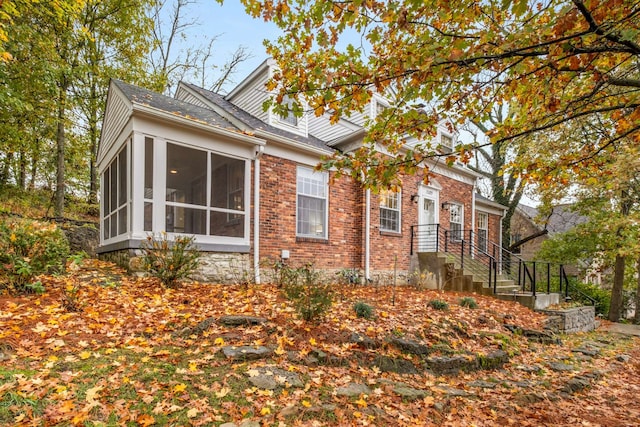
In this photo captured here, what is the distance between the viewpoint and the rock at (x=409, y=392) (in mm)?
3573

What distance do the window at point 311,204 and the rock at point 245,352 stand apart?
5616 millimetres

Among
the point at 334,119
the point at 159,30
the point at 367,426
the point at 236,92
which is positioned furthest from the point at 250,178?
the point at 159,30

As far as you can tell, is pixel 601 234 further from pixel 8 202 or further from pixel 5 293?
pixel 8 202

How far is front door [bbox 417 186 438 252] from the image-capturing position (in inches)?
472

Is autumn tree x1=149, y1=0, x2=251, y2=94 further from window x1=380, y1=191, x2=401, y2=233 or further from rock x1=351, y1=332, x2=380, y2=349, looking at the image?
rock x1=351, y1=332, x2=380, y2=349

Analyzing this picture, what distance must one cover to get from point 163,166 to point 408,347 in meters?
5.91

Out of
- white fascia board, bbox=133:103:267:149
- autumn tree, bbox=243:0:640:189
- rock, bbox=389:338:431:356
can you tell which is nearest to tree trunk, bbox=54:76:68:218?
white fascia board, bbox=133:103:267:149

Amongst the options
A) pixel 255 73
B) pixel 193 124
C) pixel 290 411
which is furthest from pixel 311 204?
pixel 290 411

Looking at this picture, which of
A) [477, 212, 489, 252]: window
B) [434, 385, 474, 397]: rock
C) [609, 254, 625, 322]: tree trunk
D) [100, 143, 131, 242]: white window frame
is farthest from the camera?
[477, 212, 489, 252]: window

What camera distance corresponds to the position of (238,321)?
468 centimetres

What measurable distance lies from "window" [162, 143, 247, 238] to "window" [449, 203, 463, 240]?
27.8ft

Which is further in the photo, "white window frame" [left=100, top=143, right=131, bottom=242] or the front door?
the front door

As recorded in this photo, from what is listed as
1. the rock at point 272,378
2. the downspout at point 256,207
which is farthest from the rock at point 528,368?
the downspout at point 256,207

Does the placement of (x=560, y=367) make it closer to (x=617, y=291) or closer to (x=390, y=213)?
(x=390, y=213)
